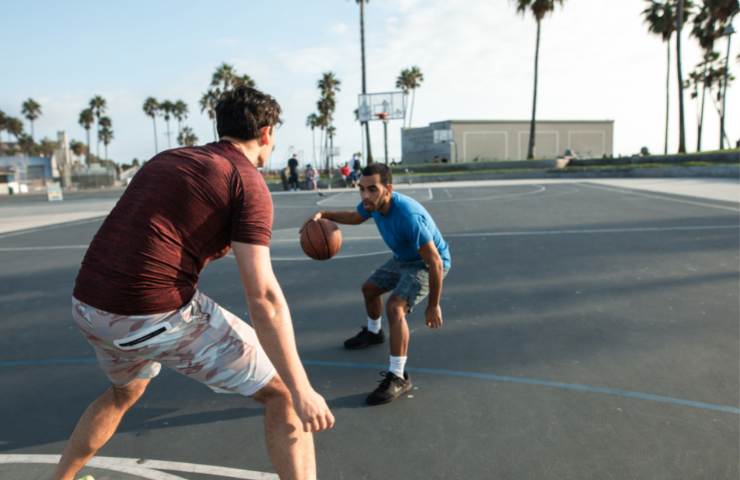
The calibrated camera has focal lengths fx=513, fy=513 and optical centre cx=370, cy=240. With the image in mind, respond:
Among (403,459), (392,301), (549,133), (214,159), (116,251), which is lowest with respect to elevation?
(403,459)

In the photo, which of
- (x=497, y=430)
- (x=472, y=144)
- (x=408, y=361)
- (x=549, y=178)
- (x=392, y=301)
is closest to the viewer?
(x=497, y=430)

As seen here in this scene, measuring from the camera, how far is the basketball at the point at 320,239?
452 centimetres

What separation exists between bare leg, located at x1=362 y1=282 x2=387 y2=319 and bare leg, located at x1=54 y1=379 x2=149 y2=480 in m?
2.29

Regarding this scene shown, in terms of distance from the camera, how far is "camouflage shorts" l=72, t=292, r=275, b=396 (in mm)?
2057

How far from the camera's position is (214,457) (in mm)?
2947

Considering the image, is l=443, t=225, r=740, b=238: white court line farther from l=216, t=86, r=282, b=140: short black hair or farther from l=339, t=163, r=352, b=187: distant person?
l=339, t=163, r=352, b=187: distant person

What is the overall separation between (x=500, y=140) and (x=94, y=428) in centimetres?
6504

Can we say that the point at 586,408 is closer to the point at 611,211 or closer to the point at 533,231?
the point at 533,231

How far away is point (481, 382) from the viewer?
3.89 metres

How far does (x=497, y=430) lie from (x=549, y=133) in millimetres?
67621

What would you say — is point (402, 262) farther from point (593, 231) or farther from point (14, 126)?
point (14, 126)

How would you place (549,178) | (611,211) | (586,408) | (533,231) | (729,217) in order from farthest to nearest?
(549,178) < (611,211) < (729,217) < (533,231) < (586,408)

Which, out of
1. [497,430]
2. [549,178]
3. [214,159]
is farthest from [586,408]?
[549,178]

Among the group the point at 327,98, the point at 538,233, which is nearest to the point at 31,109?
the point at 327,98
